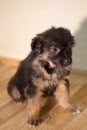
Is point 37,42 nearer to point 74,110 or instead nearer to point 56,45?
point 56,45

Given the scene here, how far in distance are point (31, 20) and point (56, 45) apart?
1.48m

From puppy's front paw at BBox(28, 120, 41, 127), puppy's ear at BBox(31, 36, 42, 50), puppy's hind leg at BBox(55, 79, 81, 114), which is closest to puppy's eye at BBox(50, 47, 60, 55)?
puppy's ear at BBox(31, 36, 42, 50)

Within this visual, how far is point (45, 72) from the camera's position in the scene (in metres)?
2.06

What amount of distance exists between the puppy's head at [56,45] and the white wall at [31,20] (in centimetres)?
106

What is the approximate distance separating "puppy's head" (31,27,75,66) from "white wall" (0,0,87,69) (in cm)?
106

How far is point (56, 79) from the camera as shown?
7.01 ft

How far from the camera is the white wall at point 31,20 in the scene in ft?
9.71

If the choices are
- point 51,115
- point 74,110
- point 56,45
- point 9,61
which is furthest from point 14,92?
point 9,61

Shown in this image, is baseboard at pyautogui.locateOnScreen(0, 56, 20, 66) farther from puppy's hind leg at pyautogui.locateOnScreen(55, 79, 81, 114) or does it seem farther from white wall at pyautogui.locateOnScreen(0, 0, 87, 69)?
puppy's hind leg at pyautogui.locateOnScreen(55, 79, 81, 114)

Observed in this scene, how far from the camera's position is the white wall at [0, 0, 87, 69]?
2.96 metres

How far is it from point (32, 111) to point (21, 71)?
0.36 metres

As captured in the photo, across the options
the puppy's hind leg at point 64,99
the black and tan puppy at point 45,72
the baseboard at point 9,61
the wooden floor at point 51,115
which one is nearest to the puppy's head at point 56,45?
the black and tan puppy at point 45,72

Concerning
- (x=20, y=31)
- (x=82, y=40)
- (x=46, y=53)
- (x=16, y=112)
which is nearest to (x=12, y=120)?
(x=16, y=112)

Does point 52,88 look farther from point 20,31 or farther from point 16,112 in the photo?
point 20,31
